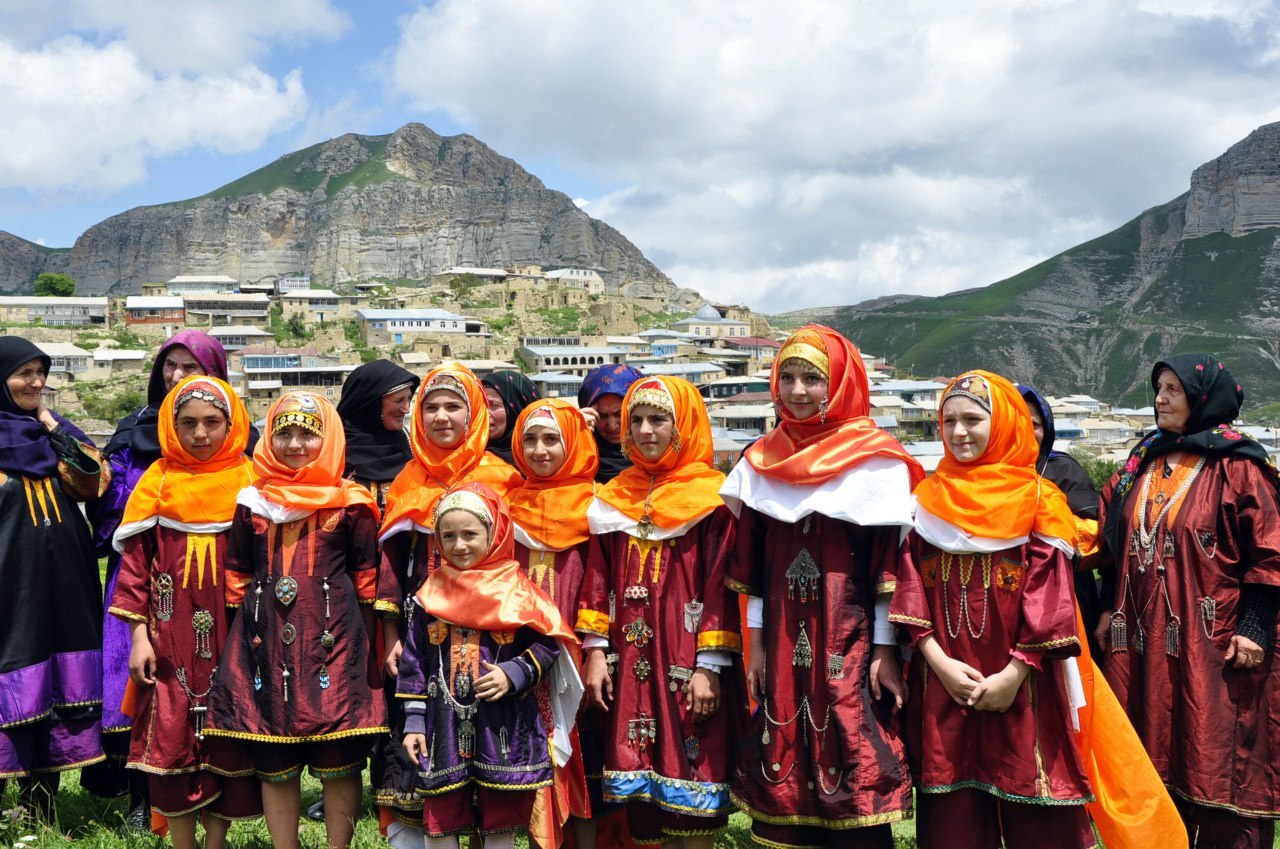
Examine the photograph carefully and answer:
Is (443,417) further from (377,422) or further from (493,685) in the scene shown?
(493,685)

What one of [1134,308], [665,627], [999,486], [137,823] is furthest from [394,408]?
[1134,308]

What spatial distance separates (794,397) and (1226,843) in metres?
2.11

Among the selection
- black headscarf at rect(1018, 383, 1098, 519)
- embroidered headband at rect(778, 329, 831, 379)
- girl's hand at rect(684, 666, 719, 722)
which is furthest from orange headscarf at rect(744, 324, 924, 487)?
black headscarf at rect(1018, 383, 1098, 519)

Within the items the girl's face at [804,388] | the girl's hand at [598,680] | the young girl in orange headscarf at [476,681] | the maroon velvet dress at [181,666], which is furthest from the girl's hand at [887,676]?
the maroon velvet dress at [181,666]

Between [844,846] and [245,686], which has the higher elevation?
[245,686]

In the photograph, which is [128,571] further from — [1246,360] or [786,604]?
[1246,360]

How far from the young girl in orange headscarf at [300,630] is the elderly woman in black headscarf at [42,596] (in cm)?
96

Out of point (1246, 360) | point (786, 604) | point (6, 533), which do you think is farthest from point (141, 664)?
point (1246, 360)

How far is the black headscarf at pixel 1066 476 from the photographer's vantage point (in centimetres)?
343

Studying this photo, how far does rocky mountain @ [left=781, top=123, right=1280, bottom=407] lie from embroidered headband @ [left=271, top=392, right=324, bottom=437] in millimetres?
68532

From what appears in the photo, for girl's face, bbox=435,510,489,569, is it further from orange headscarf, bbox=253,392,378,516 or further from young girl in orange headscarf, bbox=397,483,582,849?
orange headscarf, bbox=253,392,378,516

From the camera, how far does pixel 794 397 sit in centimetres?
276

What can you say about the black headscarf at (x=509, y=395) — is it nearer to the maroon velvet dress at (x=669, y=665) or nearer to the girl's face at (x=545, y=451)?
the girl's face at (x=545, y=451)

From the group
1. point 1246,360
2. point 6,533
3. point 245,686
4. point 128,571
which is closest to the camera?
point 245,686
